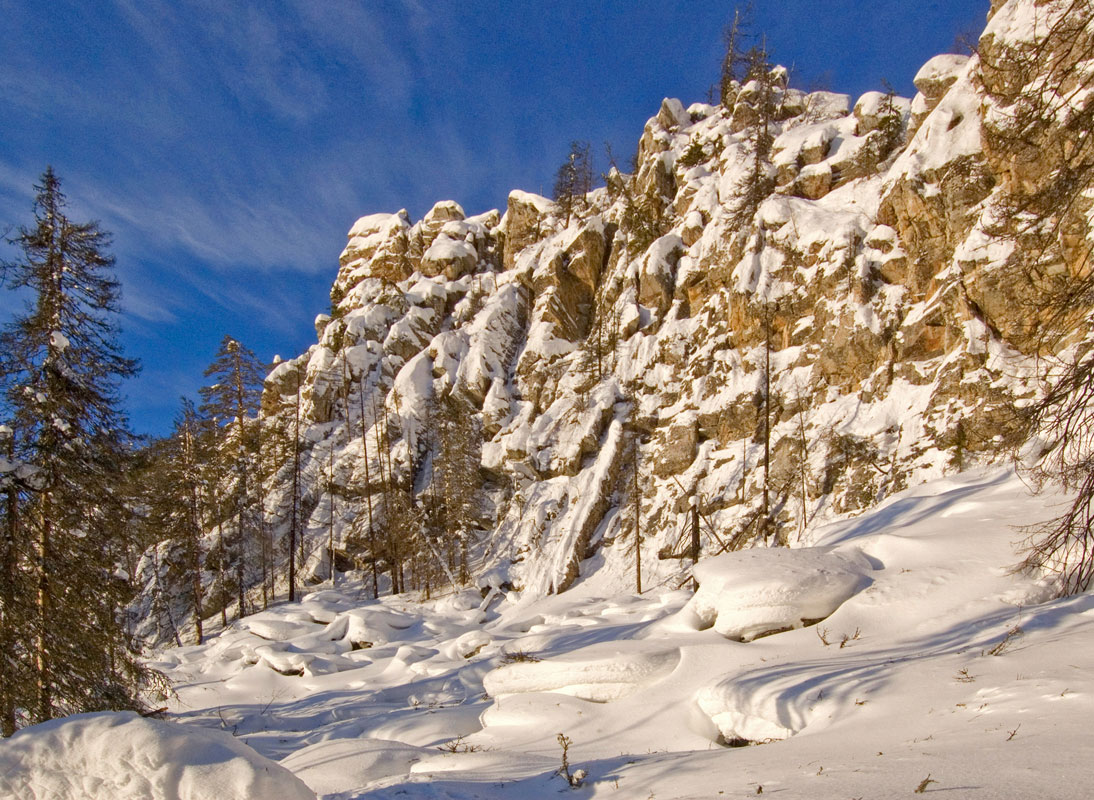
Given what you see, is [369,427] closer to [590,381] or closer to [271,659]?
[590,381]

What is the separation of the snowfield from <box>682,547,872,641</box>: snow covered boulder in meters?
0.04

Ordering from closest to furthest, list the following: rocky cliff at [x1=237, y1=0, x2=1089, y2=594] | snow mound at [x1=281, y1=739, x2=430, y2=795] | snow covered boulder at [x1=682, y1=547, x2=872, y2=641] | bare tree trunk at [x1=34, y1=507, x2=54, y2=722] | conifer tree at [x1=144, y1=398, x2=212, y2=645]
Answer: snow mound at [x1=281, y1=739, x2=430, y2=795] < snow covered boulder at [x1=682, y1=547, x2=872, y2=641] < bare tree trunk at [x1=34, y1=507, x2=54, y2=722] < rocky cliff at [x1=237, y1=0, x2=1089, y2=594] < conifer tree at [x1=144, y1=398, x2=212, y2=645]

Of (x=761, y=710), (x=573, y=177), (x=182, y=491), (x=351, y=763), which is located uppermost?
(x=573, y=177)

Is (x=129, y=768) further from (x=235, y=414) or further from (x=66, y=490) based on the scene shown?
(x=235, y=414)

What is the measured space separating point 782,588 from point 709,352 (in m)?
25.2

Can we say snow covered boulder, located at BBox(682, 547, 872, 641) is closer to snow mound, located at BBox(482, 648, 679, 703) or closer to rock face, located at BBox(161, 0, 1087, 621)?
snow mound, located at BBox(482, 648, 679, 703)

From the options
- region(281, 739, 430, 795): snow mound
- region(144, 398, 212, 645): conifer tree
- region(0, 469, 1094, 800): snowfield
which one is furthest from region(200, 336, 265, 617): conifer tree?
region(281, 739, 430, 795): snow mound

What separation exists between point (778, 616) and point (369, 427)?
4037 centimetres

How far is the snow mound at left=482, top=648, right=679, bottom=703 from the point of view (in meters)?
8.95

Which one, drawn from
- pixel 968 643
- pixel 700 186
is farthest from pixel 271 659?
pixel 700 186

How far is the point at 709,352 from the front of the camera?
33.1 metres

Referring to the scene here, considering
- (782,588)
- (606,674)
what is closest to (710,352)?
(782,588)

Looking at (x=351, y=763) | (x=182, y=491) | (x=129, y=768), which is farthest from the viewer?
(x=182, y=491)

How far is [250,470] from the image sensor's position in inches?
1342
